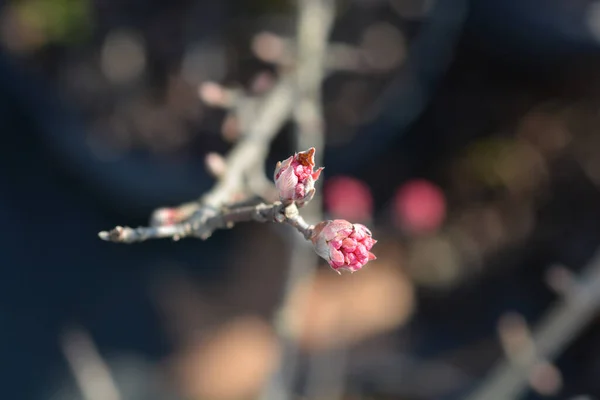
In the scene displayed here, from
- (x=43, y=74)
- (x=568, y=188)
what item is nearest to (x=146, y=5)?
(x=43, y=74)

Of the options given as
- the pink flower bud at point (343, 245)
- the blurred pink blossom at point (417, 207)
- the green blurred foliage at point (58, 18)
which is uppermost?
the green blurred foliage at point (58, 18)

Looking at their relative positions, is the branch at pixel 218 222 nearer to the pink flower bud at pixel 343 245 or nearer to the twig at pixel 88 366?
the pink flower bud at pixel 343 245

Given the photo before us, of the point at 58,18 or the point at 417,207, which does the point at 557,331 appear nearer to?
the point at 417,207

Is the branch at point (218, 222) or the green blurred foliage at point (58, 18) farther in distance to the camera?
the green blurred foliage at point (58, 18)

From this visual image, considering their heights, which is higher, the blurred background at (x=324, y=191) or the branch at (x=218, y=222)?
the blurred background at (x=324, y=191)

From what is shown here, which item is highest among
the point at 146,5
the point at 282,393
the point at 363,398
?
the point at 146,5

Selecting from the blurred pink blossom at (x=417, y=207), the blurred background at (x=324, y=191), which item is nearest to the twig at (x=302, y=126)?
the blurred background at (x=324, y=191)

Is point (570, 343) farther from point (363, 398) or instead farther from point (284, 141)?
point (284, 141)
